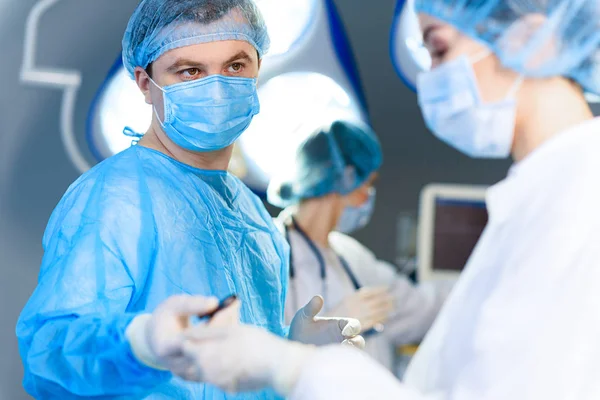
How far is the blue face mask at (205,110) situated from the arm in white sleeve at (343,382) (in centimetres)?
55

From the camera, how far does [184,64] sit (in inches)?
49.5

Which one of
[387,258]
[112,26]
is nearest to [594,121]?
[112,26]

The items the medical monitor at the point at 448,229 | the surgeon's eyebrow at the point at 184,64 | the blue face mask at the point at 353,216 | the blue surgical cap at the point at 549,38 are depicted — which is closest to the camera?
the blue surgical cap at the point at 549,38

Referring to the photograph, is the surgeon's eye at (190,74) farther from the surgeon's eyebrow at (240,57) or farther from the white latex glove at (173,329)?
the white latex glove at (173,329)

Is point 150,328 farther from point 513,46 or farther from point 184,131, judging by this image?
point 513,46

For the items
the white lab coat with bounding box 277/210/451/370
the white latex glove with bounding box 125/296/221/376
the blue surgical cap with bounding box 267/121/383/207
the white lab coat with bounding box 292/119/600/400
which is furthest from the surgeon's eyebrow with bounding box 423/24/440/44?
the white lab coat with bounding box 277/210/451/370

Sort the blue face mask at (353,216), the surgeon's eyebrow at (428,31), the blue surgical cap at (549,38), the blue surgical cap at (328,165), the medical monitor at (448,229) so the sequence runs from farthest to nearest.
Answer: the medical monitor at (448,229), the blue face mask at (353,216), the blue surgical cap at (328,165), the surgeon's eyebrow at (428,31), the blue surgical cap at (549,38)

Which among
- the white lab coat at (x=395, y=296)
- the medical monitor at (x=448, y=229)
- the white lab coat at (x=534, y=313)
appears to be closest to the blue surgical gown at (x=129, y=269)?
the white lab coat at (x=534, y=313)

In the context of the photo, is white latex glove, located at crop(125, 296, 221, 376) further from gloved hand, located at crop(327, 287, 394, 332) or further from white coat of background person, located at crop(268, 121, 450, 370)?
gloved hand, located at crop(327, 287, 394, 332)

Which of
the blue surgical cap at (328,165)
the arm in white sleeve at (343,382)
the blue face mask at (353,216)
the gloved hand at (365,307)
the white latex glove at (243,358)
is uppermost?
the white latex glove at (243,358)

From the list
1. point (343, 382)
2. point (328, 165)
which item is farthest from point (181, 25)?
point (328, 165)

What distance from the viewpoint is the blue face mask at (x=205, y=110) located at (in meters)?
1.26

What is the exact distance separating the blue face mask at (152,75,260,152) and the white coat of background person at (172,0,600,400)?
1.11ft

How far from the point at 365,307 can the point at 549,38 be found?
1639mm
